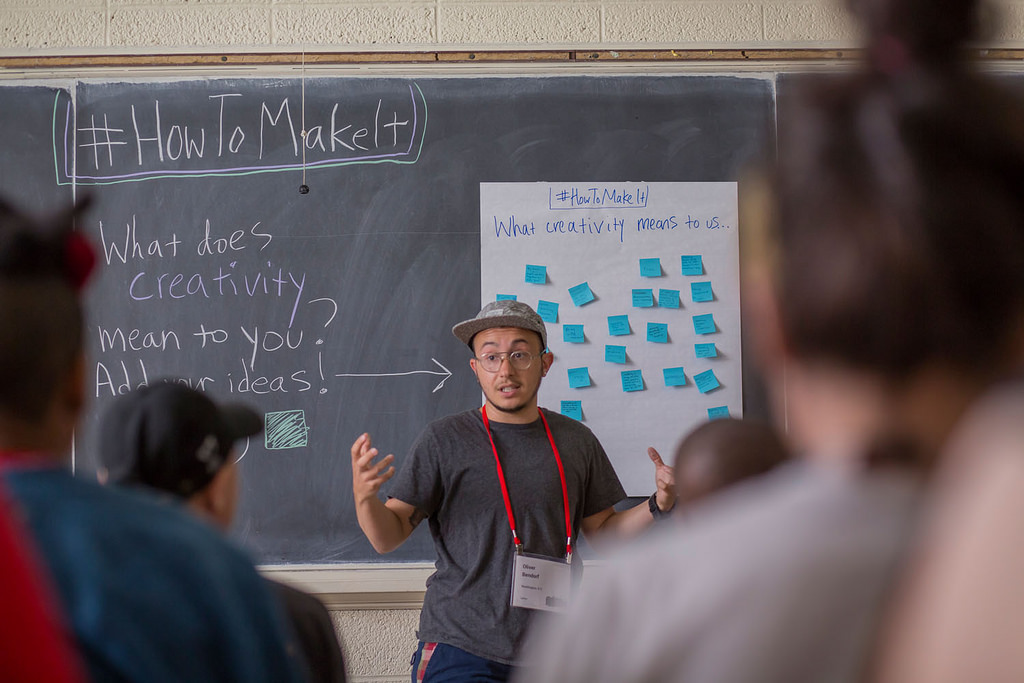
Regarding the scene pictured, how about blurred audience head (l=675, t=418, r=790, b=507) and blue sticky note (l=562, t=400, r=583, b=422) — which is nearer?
blurred audience head (l=675, t=418, r=790, b=507)

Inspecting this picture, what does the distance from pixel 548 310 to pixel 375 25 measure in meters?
1.14

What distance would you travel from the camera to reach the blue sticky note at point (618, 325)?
2906mm

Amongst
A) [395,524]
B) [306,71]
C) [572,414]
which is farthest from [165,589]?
[306,71]

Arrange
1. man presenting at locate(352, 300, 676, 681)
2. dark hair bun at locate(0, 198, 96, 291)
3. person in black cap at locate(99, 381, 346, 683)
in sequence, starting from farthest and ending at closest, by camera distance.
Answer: man presenting at locate(352, 300, 676, 681) → person in black cap at locate(99, 381, 346, 683) → dark hair bun at locate(0, 198, 96, 291)

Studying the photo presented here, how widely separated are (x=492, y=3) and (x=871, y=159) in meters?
2.70

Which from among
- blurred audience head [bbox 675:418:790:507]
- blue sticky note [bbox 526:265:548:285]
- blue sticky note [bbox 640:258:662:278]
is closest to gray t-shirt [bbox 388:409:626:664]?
blue sticky note [bbox 526:265:548:285]

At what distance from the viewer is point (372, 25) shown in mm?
2920

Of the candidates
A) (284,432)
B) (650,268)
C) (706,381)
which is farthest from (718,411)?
(284,432)

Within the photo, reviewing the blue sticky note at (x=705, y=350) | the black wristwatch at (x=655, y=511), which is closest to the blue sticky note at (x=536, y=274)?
the blue sticky note at (x=705, y=350)

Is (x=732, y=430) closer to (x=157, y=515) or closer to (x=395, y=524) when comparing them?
(x=157, y=515)

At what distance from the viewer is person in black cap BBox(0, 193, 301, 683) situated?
0.69 metres

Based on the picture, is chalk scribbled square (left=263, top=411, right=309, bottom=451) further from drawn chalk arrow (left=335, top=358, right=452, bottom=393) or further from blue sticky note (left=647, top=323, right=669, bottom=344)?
blue sticky note (left=647, top=323, right=669, bottom=344)

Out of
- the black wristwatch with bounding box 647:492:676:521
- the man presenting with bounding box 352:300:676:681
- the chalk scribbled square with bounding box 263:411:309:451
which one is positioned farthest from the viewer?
the chalk scribbled square with bounding box 263:411:309:451

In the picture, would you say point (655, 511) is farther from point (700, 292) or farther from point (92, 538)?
point (92, 538)
